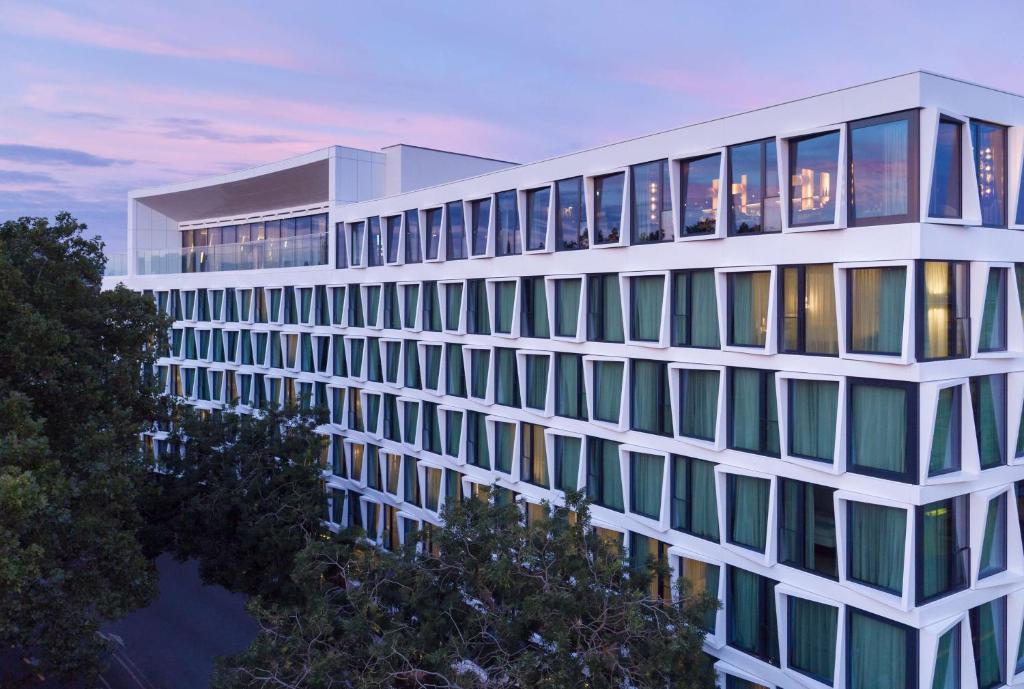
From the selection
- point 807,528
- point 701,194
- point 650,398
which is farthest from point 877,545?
point 701,194

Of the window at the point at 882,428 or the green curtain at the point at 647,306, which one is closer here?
the window at the point at 882,428

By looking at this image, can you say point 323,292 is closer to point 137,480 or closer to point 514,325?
point 514,325

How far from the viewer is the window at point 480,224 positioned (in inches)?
1173

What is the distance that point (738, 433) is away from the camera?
68.7 ft

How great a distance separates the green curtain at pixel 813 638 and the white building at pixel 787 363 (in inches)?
1.8

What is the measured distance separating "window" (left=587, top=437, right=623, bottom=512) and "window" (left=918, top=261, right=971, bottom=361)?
32.1 ft

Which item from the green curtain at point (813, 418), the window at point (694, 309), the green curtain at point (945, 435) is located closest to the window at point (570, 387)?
the window at point (694, 309)

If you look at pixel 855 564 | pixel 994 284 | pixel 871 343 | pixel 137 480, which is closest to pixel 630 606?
pixel 855 564

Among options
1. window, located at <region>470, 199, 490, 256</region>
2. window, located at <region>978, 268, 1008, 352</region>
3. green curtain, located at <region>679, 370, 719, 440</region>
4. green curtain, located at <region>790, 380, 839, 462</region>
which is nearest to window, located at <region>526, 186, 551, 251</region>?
window, located at <region>470, 199, 490, 256</region>

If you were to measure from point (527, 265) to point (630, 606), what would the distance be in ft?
43.8

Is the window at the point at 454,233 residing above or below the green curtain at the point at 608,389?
above

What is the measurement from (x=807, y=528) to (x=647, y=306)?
722cm

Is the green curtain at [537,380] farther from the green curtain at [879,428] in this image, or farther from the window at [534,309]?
the green curtain at [879,428]

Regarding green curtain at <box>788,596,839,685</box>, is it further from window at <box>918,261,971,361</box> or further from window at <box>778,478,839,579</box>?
window at <box>918,261,971,361</box>
